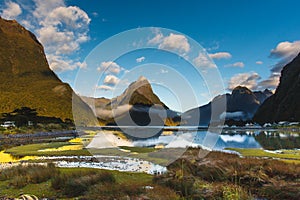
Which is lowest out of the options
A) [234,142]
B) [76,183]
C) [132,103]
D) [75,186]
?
[234,142]

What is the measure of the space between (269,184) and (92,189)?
8.24m

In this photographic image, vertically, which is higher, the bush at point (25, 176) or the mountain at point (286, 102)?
the mountain at point (286, 102)

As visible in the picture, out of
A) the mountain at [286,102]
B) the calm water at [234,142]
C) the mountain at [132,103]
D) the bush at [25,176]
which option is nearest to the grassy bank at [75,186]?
the bush at [25,176]

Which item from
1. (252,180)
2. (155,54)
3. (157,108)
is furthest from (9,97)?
(252,180)

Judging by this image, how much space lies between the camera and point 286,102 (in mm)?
157500

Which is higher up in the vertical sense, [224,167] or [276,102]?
[276,102]

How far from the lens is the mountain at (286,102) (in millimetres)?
147000

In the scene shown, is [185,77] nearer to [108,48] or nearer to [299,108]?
[108,48]

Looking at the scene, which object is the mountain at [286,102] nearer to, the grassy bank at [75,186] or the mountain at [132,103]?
the mountain at [132,103]

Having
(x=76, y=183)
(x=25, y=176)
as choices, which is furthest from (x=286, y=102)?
(x=76, y=183)

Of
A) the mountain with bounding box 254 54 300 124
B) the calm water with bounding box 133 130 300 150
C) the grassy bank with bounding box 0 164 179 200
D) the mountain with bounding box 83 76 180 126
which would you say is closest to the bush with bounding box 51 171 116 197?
the grassy bank with bounding box 0 164 179 200

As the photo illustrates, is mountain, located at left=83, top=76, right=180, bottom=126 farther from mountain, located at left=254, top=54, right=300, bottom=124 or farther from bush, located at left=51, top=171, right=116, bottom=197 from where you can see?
mountain, located at left=254, top=54, right=300, bottom=124

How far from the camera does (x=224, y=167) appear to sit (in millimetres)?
15594

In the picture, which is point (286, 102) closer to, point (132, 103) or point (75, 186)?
point (132, 103)
